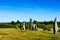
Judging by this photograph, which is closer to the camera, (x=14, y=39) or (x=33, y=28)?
(x=14, y=39)

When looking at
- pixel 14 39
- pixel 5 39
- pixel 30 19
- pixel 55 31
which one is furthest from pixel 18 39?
pixel 30 19

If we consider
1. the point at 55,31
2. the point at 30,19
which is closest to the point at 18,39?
the point at 55,31

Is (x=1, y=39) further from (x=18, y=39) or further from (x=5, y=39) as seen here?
(x=18, y=39)

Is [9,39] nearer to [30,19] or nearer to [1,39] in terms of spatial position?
[1,39]

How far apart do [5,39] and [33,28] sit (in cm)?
2085

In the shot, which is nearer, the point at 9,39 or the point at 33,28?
the point at 9,39

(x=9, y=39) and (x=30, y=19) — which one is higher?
(x=30, y=19)

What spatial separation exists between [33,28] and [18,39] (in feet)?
66.3

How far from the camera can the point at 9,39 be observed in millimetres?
20766

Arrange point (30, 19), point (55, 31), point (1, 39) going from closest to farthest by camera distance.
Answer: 1. point (1, 39)
2. point (55, 31)
3. point (30, 19)

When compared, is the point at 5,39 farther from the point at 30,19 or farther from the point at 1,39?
the point at 30,19

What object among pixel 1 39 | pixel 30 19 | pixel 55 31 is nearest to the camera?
pixel 1 39

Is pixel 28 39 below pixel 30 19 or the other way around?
below

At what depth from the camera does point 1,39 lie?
67.3 feet
